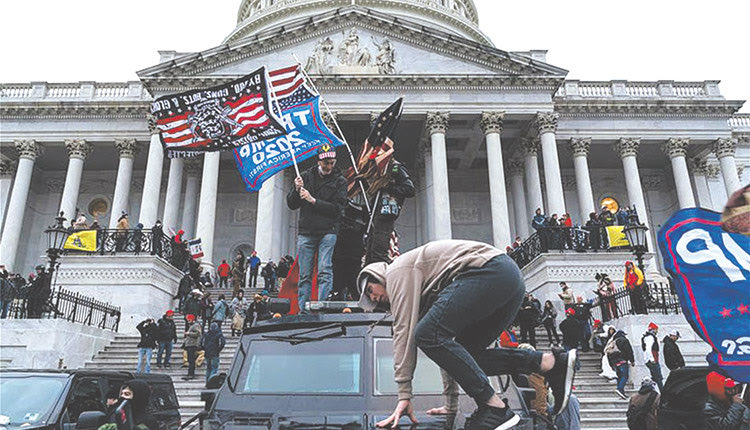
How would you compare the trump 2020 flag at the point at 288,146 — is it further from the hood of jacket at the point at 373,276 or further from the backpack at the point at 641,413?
the hood of jacket at the point at 373,276

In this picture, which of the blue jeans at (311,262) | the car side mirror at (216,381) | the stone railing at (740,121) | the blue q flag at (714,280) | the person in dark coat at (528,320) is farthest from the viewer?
the stone railing at (740,121)

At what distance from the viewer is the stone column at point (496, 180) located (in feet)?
89.8

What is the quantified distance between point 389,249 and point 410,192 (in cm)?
97

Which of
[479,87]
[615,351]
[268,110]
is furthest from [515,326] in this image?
[479,87]

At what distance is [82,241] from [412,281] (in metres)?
22.8

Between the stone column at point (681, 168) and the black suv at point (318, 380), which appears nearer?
the black suv at point (318, 380)

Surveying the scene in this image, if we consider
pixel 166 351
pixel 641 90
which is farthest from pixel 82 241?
pixel 641 90

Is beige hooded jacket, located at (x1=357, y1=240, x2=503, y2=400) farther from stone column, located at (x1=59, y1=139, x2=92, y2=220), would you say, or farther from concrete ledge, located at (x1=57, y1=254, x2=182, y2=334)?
stone column, located at (x1=59, y1=139, x2=92, y2=220)

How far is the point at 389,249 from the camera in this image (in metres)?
6.96

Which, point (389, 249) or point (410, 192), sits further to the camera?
point (410, 192)

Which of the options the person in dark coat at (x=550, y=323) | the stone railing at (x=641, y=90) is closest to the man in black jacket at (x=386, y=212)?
the person in dark coat at (x=550, y=323)

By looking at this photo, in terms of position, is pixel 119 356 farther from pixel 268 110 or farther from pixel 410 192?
pixel 410 192

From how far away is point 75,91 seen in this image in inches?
1375

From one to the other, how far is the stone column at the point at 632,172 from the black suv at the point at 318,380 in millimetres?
29629
